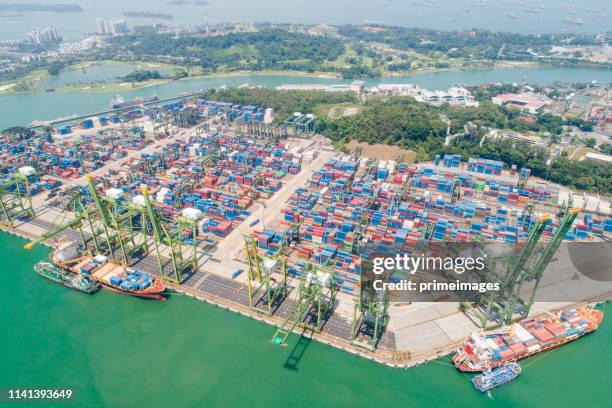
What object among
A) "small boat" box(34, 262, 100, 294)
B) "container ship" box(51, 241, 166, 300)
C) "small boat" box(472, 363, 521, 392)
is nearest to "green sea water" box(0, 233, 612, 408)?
"small boat" box(472, 363, 521, 392)

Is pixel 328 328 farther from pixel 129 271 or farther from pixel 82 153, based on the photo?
pixel 82 153

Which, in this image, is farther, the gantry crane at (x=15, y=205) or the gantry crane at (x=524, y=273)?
the gantry crane at (x=15, y=205)

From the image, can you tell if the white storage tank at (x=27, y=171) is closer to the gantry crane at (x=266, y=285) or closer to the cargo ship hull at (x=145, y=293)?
the cargo ship hull at (x=145, y=293)

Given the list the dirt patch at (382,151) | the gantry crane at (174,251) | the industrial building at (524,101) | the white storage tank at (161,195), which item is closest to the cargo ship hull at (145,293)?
the gantry crane at (174,251)

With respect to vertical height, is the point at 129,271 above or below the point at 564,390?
above

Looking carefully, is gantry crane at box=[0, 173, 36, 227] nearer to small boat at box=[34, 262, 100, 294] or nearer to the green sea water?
small boat at box=[34, 262, 100, 294]

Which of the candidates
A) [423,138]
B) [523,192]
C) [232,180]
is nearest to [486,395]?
[523,192]
